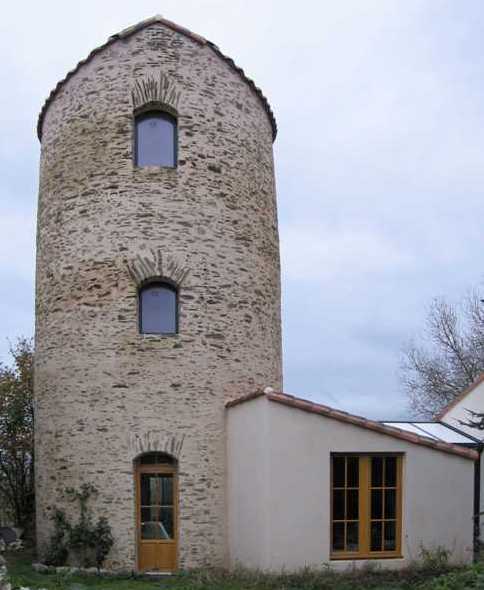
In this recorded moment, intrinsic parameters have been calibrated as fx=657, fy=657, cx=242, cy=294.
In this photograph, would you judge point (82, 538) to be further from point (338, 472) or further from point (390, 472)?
point (390, 472)

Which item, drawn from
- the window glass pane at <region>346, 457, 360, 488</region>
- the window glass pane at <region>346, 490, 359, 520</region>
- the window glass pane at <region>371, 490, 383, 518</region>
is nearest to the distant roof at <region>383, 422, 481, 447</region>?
the window glass pane at <region>371, 490, 383, 518</region>

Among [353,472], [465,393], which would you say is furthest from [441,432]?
[353,472]

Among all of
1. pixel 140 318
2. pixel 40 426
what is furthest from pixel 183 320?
pixel 40 426

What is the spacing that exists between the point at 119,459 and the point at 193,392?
1.83m

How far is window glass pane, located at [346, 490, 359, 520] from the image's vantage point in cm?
1103

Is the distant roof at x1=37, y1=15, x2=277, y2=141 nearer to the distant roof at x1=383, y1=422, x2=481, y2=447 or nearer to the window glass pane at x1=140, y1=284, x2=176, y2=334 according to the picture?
the window glass pane at x1=140, y1=284, x2=176, y2=334

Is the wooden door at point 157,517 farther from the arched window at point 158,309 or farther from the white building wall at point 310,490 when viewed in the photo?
the arched window at point 158,309

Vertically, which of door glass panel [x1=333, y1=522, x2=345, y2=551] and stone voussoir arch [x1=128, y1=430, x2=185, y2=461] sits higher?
stone voussoir arch [x1=128, y1=430, x2=185, y2=461]

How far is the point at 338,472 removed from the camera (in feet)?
36.5

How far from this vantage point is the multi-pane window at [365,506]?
432 inches

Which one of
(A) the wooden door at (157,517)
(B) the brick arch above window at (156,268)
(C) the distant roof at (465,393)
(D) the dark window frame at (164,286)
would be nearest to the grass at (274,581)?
(A) the wooden door at (157,517)

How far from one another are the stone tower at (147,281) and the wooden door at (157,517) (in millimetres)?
197

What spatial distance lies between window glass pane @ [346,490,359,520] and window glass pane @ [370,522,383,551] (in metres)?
0.37

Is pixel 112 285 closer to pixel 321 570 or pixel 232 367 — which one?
pixel 232 367
